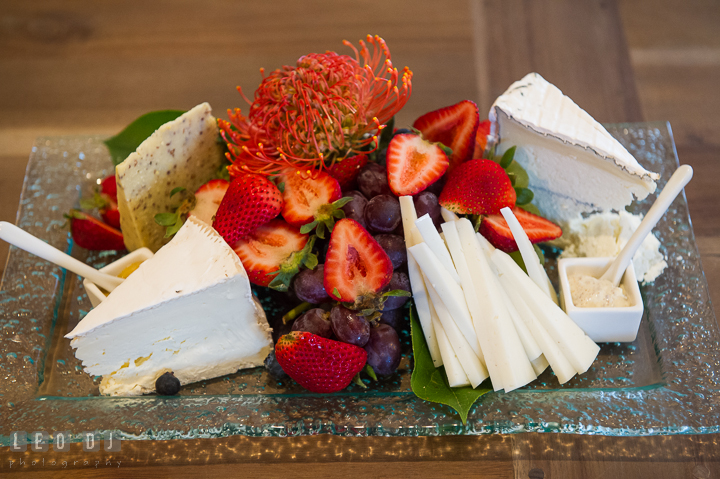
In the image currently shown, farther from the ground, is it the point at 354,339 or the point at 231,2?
the point at 231,2

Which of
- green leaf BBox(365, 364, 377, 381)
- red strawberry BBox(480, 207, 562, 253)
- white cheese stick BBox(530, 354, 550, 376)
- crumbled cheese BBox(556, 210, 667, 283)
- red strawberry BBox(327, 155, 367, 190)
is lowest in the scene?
white cheese stick BBox(530, 354, 550, 376)

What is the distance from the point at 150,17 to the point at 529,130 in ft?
6.51

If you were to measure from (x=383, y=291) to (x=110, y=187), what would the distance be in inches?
37.6

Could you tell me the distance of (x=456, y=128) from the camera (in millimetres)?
1631

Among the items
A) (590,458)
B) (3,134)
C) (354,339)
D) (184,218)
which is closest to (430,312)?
(354,339)

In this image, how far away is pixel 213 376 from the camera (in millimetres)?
1490

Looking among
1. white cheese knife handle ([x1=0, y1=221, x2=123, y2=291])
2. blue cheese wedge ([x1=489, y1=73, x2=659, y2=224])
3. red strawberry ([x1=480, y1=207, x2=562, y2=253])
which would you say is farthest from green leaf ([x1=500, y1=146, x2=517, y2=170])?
white cheese knife handle ([x1=0, y1=221, x2=123, y2=291])

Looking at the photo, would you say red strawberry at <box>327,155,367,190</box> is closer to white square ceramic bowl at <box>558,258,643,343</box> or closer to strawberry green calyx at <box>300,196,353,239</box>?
strawberry green calyx at <box>300,196,353,239</box>

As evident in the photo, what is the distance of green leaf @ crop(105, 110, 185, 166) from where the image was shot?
1751mm

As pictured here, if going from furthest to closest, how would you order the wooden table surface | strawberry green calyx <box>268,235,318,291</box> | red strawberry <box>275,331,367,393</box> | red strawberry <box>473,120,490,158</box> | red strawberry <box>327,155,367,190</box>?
the wooden table surface
red strawberry <box>473,120,490,158</box>
red strawberry <box>327,155,367,190</box>
strawberry green calyx <box>268,235,318,291</box>
red strawberry <box>275,331,367,393</box>

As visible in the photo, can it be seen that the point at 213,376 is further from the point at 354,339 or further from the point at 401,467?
the point at 401,467

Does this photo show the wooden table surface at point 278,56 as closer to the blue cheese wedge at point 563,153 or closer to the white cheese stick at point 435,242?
the blue cheese wedge at point 563,153

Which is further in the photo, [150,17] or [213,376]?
[150,17]

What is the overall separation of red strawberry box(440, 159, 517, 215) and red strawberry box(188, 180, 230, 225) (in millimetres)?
596
